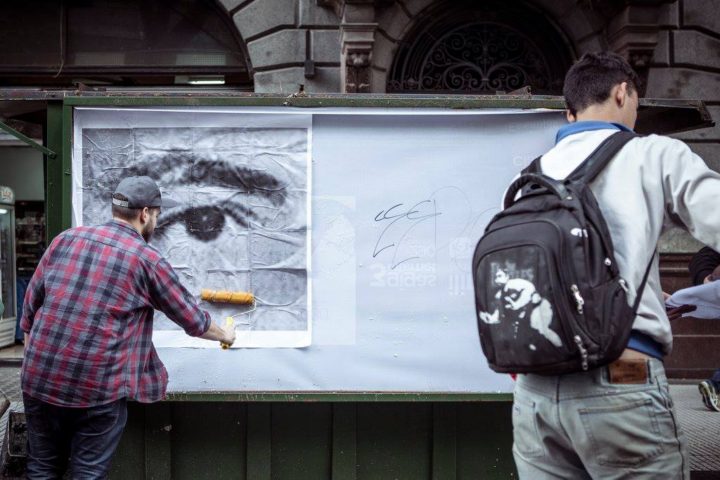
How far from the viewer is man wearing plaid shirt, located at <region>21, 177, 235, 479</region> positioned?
11.2ft

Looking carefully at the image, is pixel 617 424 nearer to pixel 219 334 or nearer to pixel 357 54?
→ pixel 219 334

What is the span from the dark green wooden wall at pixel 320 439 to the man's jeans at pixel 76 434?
73 cm

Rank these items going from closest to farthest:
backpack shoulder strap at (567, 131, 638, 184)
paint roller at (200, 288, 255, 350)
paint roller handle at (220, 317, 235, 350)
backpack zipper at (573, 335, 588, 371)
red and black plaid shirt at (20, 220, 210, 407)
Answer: backpack zipper at (573, 335, 588, 371) < backpack shoulder strap at (567, 131, 638, 184) < red and black plaid shirt at (20, 220, 210, 407) < paint roller handle at (220, 317, 235, 350) < paint roller at (200, 288, 255, 350)

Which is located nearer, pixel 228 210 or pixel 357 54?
pixel 228 210

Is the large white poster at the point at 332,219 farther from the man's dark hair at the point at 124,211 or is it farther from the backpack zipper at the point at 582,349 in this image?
the backpack zipper at the point at 582,349

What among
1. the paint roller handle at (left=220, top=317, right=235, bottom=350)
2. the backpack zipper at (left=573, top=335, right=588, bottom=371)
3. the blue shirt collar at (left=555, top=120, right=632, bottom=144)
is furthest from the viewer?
the paint roller handle at (left=220, top=317, right=235, bottom=350)

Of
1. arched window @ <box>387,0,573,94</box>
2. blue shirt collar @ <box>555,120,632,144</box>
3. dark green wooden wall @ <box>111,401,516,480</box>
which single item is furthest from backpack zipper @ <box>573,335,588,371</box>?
arched window @ <box>387,0,573,94</box>

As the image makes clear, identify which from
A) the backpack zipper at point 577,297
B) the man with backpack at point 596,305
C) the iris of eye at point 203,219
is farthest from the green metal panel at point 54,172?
the backpack zipper at point 577,297

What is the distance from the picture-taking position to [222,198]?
4.34 metres

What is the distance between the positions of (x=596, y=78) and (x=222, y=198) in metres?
2.42

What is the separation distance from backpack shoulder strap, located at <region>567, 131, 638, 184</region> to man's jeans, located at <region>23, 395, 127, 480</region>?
226 cm

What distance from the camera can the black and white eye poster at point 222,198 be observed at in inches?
171

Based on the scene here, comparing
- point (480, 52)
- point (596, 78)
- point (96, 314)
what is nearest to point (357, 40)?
point (480, 52)

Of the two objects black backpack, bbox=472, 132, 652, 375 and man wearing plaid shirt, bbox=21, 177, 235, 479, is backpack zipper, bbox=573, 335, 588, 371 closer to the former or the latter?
black backpack, bbox=472, 132, 652, 375
